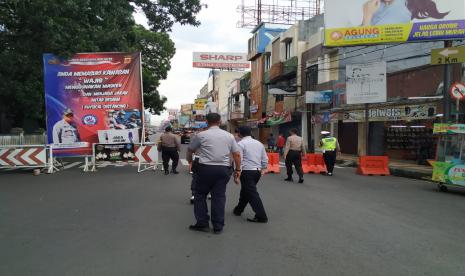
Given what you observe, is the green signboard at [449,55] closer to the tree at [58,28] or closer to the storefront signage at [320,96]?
the tree at [58,28]

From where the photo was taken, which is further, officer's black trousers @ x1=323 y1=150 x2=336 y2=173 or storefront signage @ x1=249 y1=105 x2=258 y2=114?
storefront signage @ x1=249 y1=105 x2=258 y2=114

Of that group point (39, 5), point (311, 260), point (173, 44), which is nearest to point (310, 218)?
point (311, 260)

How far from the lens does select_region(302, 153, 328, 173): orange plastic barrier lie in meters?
16.8

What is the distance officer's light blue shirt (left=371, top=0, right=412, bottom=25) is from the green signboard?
467 centimetres

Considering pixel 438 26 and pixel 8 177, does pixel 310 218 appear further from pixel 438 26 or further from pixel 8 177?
pixel 438 26

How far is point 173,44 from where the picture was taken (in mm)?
43562

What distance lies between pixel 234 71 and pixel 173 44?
3511 cm

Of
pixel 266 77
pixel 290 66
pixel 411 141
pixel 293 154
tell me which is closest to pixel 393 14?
pixel 411 141

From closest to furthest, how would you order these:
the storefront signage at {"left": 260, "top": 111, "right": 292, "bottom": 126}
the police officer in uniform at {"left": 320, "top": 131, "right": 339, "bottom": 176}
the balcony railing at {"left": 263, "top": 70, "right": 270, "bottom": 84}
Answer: the police officer in uniform at {"left": 320, "top": 131, "right": 339, "bottom": 176}
the storefront signage at {"left": 260, "top": 111, "right": 292, "bottom": 126}
the balcony railing at {"left": 263, "top": 70, "right": 270, "bottom": 84}

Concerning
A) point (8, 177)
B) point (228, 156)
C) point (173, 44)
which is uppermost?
point (173, 44)

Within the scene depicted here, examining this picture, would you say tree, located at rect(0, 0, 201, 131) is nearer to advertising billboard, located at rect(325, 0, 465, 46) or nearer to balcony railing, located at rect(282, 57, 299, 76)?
advertising billboard, located at rect(325, 0, 465, 46)

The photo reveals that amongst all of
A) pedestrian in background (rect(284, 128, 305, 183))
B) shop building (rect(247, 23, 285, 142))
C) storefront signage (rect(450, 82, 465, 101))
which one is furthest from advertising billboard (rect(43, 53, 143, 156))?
shop building (rect(247, 23, 285, 142))

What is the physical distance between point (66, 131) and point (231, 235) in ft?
38.0

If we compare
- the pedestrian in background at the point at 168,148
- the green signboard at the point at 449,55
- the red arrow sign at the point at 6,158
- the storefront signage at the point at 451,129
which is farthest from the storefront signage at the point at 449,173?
the red arrow sign at the point at 6,158
